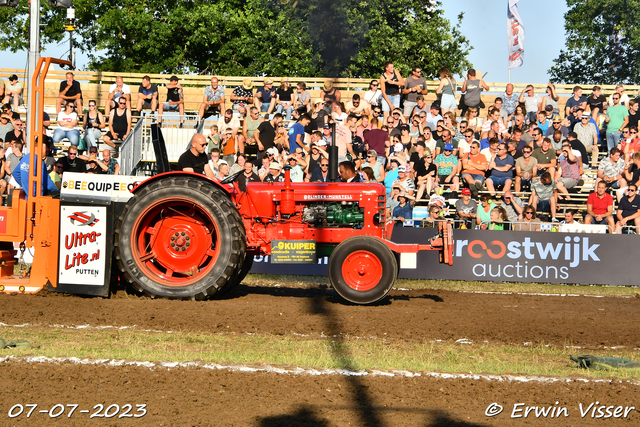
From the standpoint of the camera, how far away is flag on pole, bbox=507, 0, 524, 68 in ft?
76.7

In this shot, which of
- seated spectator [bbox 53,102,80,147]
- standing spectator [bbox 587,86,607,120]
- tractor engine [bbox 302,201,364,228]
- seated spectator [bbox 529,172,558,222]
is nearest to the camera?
tractor engine [bbox 302,201,364,228]

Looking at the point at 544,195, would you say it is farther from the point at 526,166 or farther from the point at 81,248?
the point at 81,248

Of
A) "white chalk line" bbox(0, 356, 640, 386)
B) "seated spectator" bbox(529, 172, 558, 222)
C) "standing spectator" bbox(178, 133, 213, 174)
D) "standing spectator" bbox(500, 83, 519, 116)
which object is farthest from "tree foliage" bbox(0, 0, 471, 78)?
"white chalk line" bbox(0, 356, 640, 386)

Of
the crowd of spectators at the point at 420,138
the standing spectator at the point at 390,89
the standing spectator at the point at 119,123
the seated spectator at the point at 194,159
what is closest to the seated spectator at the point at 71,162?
the crowd of spectators at the point at 420,138

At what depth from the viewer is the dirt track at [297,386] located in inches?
175

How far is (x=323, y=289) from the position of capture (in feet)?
36.2

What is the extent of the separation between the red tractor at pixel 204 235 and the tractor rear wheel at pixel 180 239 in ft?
0.04

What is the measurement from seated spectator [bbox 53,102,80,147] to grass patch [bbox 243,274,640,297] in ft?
20.4

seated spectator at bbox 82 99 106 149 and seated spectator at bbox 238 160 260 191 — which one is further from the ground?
seated spectator at bbox 82 99 106 149

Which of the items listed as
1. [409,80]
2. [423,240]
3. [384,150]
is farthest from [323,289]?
[409,80]

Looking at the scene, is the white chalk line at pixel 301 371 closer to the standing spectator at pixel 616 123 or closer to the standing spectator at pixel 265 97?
the standing spectator at pixel 616 123

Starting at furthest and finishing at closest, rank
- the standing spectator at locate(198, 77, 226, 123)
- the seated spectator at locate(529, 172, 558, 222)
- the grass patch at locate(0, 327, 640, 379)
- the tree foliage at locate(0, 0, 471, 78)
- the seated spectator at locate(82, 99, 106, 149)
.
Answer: the tree foliage at locate(0, 0, 471, 78), the standing spectator at locate(198, 77, 226, 123), the seated spectator at locate(82, 99, 106, 149), the seated spectator at locate(529, 172, 558, 222), the grass patch at locate(0, 327, 640, 379)

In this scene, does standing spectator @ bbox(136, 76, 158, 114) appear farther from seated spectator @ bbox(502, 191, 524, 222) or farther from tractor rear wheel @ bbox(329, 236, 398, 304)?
tractor rear wheel @ bbox(329, 236, 398, 304)

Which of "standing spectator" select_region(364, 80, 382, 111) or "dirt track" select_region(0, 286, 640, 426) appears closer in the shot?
"dirt track" select_region(0, 286, 640, 426)
